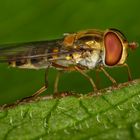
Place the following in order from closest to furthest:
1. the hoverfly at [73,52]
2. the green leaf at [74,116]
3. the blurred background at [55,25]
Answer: the green leaf at [74,116], the blurred background at [55,25], the hoverfly at [73,52]

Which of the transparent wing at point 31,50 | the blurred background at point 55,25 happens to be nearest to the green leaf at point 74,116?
the blurred background at point 55,25

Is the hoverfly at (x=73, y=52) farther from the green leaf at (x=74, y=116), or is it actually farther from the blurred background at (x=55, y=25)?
the green leaf at (x=74, y=116)

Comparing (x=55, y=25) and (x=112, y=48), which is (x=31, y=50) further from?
(x=112, y=48)

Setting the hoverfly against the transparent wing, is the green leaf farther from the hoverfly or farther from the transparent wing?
the transparent wing

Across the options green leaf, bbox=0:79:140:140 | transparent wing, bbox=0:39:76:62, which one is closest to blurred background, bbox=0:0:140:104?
transparent wing, bbox=0:39:76:62

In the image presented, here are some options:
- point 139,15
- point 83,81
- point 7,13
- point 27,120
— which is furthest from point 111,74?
point 27,120

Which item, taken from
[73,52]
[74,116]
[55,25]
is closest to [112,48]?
[73,52]
